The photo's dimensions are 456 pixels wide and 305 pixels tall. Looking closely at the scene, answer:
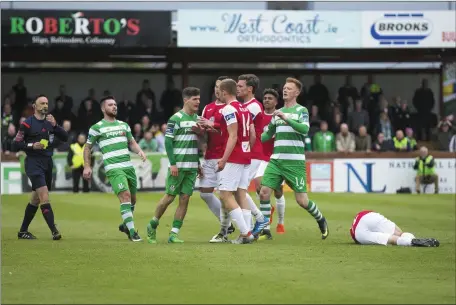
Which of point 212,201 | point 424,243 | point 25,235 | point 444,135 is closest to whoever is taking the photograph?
point 424,243

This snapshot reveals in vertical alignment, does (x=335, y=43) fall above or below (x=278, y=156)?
above

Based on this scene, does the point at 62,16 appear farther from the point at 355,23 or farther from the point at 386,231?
the point at 386,231

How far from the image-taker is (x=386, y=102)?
37125mm

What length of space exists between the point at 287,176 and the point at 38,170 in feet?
12.4

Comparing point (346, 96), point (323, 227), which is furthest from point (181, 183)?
point (346, 96)

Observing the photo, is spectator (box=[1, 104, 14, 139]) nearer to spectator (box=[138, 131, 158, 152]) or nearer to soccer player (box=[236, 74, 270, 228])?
spectator (box=[138, 131, 158, 152])

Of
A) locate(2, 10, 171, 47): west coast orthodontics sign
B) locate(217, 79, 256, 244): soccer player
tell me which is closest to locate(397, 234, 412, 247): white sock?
locate(217, 79, 256, 244): soccer player

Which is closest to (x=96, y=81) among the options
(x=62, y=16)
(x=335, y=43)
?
(x=62, y=16)

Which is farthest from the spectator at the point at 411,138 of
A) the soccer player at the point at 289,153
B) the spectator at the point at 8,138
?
the soccer player at the point at 289,153

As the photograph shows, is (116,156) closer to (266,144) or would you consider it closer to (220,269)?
(266,144)

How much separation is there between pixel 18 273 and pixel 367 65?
30.2 metres

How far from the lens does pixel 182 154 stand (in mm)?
14617

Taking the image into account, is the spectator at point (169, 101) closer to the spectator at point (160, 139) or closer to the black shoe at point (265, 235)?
the spectator at point (160, 139)

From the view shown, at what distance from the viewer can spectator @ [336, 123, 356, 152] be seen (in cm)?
3281
